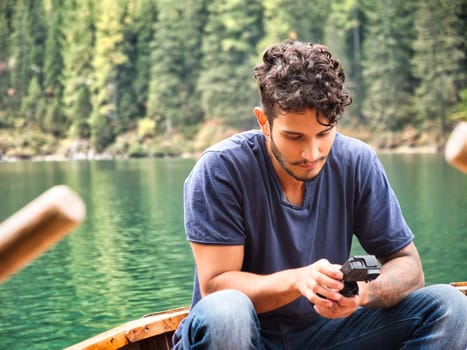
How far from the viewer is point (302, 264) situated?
215 cm

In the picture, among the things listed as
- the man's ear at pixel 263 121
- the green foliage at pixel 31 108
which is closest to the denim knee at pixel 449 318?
the man's ear at pixel 263 121

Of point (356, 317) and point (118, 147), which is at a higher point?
point (356, 317)

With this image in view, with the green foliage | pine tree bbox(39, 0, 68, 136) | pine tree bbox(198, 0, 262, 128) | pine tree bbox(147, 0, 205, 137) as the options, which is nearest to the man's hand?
pine tree bbox(198, 0, 262, 128)

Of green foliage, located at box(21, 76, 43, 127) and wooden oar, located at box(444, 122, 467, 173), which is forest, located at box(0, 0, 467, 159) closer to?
green foliage, located at box(21, 76, 43, 127)

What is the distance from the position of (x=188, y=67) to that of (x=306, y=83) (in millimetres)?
39413

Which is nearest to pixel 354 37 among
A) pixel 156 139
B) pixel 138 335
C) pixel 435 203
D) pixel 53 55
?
pixel 156 139

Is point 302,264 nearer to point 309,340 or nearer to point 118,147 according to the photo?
point 309,340

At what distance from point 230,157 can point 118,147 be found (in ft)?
126

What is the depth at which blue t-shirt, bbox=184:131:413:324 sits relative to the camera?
2.09 m

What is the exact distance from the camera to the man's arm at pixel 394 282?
6.88 feet

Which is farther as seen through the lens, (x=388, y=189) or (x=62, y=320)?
(x=62, y=320)

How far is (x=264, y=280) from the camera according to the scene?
201cm

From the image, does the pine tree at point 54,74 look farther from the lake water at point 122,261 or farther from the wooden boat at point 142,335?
the wooden boat at point 142,335

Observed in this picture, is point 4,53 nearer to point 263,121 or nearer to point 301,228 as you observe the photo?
point 263,121
